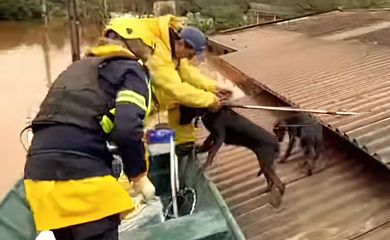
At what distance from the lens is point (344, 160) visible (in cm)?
408

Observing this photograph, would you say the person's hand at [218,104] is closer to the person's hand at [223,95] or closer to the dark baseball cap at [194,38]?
the person's hand at [223,95]

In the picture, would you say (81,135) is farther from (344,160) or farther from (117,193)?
(344,160)

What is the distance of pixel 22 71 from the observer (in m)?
18.6

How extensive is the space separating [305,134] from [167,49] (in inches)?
51.8

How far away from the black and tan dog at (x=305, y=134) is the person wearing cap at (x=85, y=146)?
188 cm

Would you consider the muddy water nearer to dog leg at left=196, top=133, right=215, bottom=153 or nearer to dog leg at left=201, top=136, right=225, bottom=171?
dog leg at left=196, top=133, right=215, bottom=153

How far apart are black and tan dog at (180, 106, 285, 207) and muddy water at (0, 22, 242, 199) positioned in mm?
1681

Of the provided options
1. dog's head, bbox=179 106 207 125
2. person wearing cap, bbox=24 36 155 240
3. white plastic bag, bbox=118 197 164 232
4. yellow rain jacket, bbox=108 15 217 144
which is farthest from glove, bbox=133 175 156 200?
dog's head, bbox=179 106 207 125

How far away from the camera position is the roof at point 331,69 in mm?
3771

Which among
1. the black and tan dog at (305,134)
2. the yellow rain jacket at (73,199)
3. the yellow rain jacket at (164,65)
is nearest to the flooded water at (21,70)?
the black and tan dog at (305,134)

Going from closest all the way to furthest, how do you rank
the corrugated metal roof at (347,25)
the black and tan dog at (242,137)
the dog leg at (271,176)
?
the dog leg at (271,176)
the black and tan dog at (242,137)
the corrugated metal roof at (347,25)

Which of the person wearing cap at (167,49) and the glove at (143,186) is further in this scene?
the person wearing cap at (167,49)

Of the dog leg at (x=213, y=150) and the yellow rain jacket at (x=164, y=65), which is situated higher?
the yellow rain jacket at (x=164, y=65)

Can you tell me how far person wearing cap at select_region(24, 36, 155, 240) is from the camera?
2.51 m
